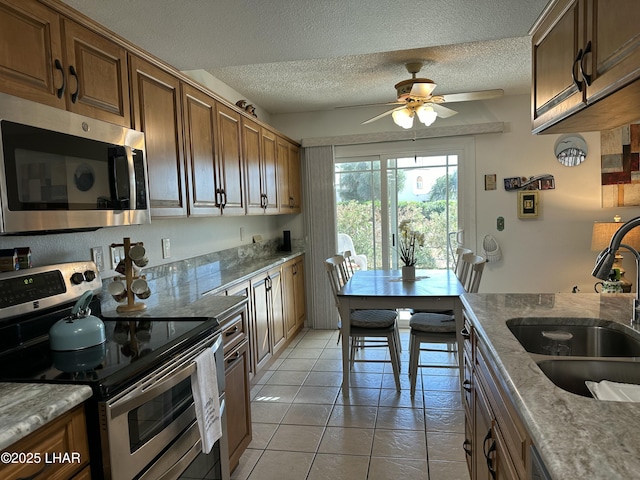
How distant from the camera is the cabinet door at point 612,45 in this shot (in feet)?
3.44

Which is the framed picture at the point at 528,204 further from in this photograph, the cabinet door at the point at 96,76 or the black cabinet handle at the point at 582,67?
the cabinet door at the point at 96,76

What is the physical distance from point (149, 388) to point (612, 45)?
1.70 meters

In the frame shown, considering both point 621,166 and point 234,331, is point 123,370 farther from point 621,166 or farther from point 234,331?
point 621,166

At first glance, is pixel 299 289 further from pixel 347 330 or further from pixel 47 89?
pixel 47 89

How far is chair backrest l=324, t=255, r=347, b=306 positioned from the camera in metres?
3.25

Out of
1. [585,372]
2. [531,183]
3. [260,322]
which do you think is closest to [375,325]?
[260,322]

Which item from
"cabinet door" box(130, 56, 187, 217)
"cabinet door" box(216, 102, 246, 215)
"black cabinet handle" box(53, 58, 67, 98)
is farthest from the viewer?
"cabinet door" box(216, 102, 246, 215)

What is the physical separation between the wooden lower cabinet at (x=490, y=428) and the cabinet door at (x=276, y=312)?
2023 mm

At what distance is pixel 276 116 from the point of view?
4.90 meters

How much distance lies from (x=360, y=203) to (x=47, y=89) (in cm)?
362

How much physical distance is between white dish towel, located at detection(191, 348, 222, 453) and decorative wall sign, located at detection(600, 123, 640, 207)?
4.23 meters

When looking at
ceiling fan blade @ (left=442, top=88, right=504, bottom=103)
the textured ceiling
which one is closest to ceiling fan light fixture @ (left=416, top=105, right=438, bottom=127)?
ceiling fan blade @ (left=442, top=88, right=504, bottom=103)

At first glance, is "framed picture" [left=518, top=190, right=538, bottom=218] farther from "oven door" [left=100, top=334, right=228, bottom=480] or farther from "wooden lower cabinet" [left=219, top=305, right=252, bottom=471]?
"oven door" [left=100, top=334, right=228, bottom=480]

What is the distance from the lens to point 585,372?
4.00 ft
